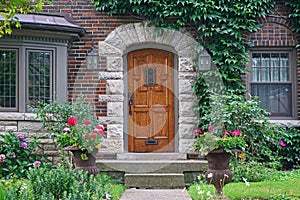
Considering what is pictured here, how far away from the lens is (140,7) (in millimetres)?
9336

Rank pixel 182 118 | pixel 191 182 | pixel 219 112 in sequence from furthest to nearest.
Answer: pixel 182 118
pixel 219 112
pixel 191 182

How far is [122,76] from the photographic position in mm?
9570

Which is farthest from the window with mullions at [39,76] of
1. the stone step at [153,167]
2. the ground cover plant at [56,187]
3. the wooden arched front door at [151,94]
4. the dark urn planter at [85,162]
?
the ground cover plant at [56,187]

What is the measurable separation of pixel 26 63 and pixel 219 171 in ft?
14.9

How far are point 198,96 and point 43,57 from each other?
316cm

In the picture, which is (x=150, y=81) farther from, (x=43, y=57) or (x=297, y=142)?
(x=297, y=142)

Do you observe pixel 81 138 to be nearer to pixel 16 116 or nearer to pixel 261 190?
pixel 16 116

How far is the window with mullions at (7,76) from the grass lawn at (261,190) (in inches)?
157

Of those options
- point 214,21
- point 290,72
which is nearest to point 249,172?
point 290,72

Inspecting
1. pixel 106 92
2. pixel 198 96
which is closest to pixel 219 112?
pixel 198 96

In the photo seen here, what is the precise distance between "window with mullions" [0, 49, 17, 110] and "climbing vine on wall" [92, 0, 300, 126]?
6.48 ft

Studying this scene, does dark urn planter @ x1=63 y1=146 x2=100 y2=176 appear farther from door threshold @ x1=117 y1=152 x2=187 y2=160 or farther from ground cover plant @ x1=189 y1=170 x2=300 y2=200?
door threshold @ x1=117 y1=152 x2=187 y2=160

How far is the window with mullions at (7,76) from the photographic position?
9.05 m

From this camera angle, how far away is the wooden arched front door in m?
9.69
